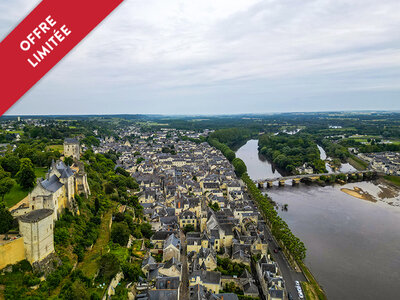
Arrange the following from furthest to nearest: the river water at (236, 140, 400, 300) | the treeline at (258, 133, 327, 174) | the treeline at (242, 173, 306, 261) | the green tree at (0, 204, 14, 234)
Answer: the treeline at (258, 133, 327, 174)
the treeline at (242, 173, 306, 261)
the river water at (236, 140, 400, 300)
the green tree at (0, 204, 14, 234)

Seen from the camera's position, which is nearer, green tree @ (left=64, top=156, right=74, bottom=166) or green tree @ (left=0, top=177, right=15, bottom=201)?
green tree @ (left=0, top=177, right=15, bottom=201)

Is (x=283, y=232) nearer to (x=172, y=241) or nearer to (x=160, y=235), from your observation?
(x=172, y=241)

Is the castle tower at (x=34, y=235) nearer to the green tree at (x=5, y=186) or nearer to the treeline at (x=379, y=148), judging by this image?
the green tree at (x=5, y=186)

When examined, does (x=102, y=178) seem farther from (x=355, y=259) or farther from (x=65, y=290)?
(x=355, y=259)

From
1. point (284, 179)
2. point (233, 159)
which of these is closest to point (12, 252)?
point (284, 179)

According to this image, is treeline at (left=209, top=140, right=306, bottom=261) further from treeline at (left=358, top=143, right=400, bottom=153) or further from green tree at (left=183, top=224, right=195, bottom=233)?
treeline at (left=358, top=143, right=400, bottom=153)

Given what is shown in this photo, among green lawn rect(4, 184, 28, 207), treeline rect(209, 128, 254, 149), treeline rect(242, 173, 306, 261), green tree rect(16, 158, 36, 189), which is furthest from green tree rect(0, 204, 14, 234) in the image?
treeline rect(209, 128, 254, 149)

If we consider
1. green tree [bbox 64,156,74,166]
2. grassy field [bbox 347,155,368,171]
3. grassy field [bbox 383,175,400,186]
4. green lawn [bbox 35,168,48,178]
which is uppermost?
green tree [bbox 64,156,74,166]
